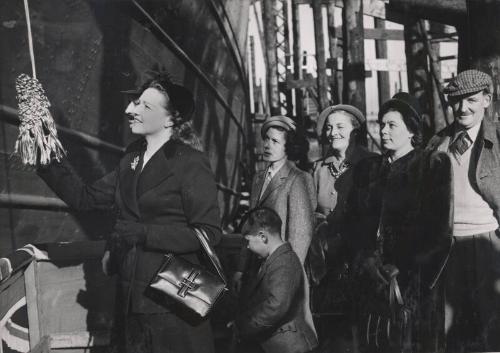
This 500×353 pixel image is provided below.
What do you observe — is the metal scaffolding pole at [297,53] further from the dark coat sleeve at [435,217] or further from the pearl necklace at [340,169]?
the dark coat sleeve at [435,217]

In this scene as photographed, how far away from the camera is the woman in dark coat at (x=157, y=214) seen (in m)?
2.29

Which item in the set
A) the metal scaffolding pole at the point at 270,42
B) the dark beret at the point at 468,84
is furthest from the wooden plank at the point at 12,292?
the metal scaffolding pole at the point at 270,42

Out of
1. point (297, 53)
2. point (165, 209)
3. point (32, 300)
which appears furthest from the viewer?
point (297, 53)

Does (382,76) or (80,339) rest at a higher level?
(382,76)

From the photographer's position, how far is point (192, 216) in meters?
2.30

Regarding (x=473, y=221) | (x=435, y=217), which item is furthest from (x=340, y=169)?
(x=473, y=221)

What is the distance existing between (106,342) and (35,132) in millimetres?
1141

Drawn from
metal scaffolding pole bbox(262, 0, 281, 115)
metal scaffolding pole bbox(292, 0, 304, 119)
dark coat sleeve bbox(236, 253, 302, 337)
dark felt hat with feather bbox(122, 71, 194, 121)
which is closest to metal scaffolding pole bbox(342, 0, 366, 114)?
dark coat sleeve bbox(236, 253, 302, 337)

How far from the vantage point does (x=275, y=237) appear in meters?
2.83

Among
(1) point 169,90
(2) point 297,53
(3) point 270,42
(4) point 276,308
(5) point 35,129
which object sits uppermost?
(3) point 270,42

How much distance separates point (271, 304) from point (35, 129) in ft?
4.00

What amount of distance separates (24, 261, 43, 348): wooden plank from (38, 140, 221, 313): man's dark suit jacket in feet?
1.97

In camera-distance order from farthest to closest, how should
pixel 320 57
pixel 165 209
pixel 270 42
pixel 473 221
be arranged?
1. pixel 270 42
2. pixel 320 57
3. pixel 473 221
4. pixel 165 209

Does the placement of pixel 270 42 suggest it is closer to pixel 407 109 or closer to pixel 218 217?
pixel 407 109
